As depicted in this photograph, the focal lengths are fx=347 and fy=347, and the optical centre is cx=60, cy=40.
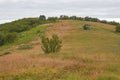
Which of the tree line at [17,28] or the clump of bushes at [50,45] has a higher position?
the clump of bushes at [50,45]

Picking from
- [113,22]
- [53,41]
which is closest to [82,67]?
[53,41]

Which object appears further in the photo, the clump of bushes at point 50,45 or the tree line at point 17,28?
the tree line at point 17,28

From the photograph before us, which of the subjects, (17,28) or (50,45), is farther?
(17,28)

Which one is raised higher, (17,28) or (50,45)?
(50,45)

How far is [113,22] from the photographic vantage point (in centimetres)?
11719

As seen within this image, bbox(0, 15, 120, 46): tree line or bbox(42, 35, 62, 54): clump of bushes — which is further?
bbox(0, 15, 120, 46): tree line

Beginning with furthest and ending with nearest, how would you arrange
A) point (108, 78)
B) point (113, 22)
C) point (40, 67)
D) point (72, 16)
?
point (72, 16)
point (113, 22)
point (40, 67)
point (108, 78)

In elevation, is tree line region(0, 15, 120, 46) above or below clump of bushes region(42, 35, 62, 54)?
below

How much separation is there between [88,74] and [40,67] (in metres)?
4.15

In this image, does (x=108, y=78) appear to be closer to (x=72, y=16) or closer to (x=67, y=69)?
(x=67, y=69)

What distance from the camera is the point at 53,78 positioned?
17125 millimetres

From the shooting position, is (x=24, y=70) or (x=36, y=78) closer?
(x=36, y=78)

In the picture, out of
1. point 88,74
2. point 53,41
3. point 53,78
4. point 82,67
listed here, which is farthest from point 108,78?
point 53,41

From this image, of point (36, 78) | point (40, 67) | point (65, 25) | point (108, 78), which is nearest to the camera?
point (108, 78)
